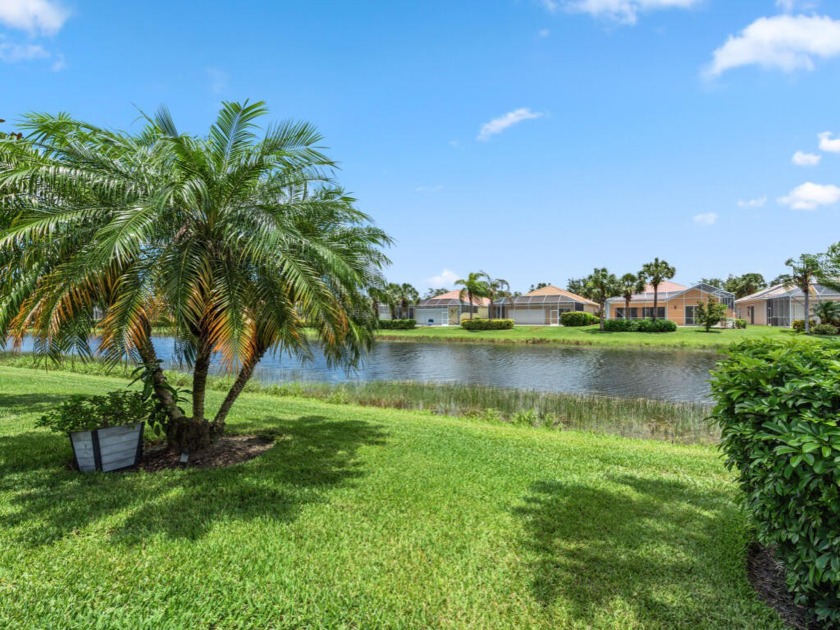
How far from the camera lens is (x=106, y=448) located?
569cm

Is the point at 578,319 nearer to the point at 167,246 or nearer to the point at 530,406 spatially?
the point at 530,406

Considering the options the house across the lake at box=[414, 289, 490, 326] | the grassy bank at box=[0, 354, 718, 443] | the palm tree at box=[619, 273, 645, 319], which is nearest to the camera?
the grassy bank at box=[0, 354, 718, 443]

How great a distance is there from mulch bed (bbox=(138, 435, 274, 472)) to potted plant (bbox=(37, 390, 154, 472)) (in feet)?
0.85

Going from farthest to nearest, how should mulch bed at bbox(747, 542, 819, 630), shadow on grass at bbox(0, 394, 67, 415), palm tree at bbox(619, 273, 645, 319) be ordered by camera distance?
palm tree at bbox(619, 273, 645, 319) < shadow on grass at bbox(0, 394, 67, 415) < mulch bed at bbox(747, 542, 819, 630)

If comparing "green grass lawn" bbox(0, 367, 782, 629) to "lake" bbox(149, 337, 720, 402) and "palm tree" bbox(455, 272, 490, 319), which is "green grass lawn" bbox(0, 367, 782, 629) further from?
"palm tree" bbox(455, 272, 490, 319)

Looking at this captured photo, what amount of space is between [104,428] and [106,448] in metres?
0.25

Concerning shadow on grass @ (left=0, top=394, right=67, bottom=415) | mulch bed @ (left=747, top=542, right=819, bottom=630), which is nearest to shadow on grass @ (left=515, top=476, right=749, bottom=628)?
mulch bed @ (left=747, top=542, right=819, bottom=630)

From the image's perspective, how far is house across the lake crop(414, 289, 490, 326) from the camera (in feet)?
188

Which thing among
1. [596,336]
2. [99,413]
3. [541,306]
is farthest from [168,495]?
[541,306]

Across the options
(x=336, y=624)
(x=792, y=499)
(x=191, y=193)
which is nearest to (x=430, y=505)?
(x=336, y=624)

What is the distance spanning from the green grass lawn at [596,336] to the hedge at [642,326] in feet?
2.77

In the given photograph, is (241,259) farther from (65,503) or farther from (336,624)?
(336,624)

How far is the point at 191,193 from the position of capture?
5.01m

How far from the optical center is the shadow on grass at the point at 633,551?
3123 mm
